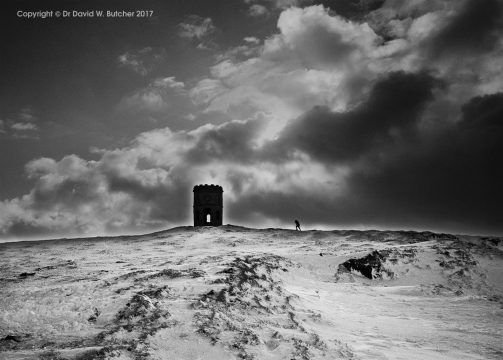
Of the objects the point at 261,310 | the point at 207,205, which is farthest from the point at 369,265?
the point at 207,205

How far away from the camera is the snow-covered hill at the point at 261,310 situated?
537cm

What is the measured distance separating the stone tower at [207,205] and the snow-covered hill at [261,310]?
21.7 m

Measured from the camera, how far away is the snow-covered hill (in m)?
5.37

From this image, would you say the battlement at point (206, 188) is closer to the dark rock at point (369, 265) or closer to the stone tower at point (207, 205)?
the stone tower at point (207, 205)

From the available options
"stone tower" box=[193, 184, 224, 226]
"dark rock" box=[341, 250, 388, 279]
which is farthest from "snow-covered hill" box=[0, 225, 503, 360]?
"stone tower" box=[193, 184, 224, 226]

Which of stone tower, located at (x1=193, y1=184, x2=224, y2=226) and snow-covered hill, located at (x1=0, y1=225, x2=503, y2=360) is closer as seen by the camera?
snow-covered hill, located at (x1=0, y1=225, x2=503, y2=360)

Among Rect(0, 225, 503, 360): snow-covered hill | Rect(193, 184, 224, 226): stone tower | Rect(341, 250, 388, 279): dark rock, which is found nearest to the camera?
Rect(0, 225, 503, 360): snow-covered hill

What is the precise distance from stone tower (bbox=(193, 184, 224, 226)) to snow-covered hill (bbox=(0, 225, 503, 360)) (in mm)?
21673

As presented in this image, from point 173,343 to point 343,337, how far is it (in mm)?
3046

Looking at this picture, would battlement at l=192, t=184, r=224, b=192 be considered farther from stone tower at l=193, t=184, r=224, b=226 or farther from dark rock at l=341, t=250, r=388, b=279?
dark rock at l=341, t=250, r=388, b=279

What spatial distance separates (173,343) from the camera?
211 inches

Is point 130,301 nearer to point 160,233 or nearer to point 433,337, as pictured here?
point 433,337

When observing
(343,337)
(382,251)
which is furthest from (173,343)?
(382,251)

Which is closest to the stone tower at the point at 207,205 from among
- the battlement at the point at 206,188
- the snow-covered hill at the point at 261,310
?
the battlement at the point at 206,188
